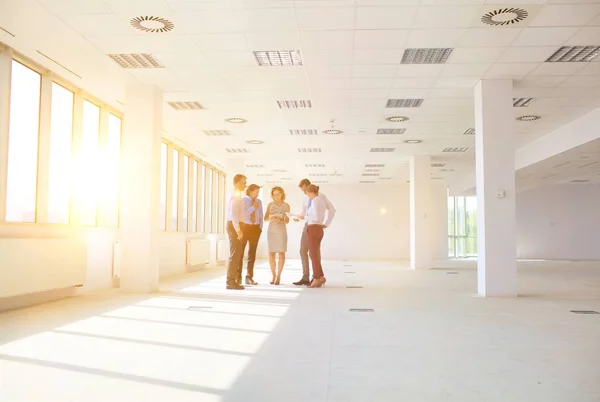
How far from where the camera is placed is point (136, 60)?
24.4ft

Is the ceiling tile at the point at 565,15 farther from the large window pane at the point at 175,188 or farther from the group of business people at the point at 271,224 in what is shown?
the large window pane at the point at 175,188

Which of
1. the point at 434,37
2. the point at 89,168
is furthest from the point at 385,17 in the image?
the point at 89,168

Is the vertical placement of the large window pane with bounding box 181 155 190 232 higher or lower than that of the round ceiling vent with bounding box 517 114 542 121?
lower

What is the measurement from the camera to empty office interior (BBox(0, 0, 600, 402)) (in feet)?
10.6

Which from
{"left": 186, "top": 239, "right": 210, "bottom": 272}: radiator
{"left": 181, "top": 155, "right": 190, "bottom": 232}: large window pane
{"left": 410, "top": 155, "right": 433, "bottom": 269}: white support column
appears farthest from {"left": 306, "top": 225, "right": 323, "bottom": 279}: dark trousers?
{"left": 410, "top": 155, "right": 433, "bottom": 269}: white support column

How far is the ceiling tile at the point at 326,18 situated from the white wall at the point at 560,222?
→ 824 inches

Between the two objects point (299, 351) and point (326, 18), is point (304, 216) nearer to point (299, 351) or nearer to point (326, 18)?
point (326, 18)

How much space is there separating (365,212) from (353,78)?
1703cm

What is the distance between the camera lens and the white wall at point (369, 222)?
24.7 m

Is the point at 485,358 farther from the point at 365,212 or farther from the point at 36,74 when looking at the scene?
the point at 365,212

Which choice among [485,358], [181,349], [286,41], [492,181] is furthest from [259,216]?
[485,358]

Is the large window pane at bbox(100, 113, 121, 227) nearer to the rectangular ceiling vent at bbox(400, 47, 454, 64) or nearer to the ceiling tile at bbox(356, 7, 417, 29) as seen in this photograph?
the rectangular ceiling vent at bbox(400, 47, 454, 64)

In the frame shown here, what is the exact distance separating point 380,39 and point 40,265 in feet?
16.5

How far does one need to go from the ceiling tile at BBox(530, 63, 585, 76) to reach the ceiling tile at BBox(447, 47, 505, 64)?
0.85 metres
